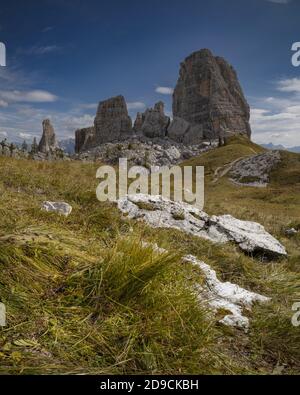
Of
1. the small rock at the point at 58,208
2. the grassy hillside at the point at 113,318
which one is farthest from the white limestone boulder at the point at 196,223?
the grassy hillside at the point at 113,318

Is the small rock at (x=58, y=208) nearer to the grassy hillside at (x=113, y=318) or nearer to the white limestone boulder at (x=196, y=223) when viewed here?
the grassy hillside at (x=113, y=318)

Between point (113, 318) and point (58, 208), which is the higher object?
point (58, 208)

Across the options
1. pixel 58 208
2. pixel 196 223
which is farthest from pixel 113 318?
pixel 196 223

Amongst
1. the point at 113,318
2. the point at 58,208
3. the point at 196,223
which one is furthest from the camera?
the point at 196,223

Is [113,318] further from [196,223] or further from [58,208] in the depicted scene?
[196,223]

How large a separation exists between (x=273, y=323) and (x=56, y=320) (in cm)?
283

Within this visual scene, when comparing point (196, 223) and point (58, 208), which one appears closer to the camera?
point (58, 208)

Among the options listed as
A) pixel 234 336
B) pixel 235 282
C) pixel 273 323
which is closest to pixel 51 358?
pixel 234 336

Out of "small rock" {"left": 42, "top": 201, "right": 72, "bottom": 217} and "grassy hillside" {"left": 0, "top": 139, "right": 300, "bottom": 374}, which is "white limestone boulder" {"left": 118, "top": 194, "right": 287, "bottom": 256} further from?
"grassy hillside" {"left": 0, "top": 139, "right": 300, "bottom": 374}

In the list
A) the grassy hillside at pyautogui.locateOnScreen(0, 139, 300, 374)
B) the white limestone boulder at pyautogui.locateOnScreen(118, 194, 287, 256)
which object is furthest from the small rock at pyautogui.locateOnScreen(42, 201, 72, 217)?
the white limestone boulder at pyautogui.locateOnScreen(118, 194, 287, 256)

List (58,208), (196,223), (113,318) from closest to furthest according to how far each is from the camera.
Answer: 1. (113,318)
2. (58,208)
3. (196,223)

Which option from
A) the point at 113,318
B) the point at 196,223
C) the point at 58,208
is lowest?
the point at 113,318

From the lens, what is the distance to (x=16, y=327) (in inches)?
132

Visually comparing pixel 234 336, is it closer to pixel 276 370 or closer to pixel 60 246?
pixel 276 370
